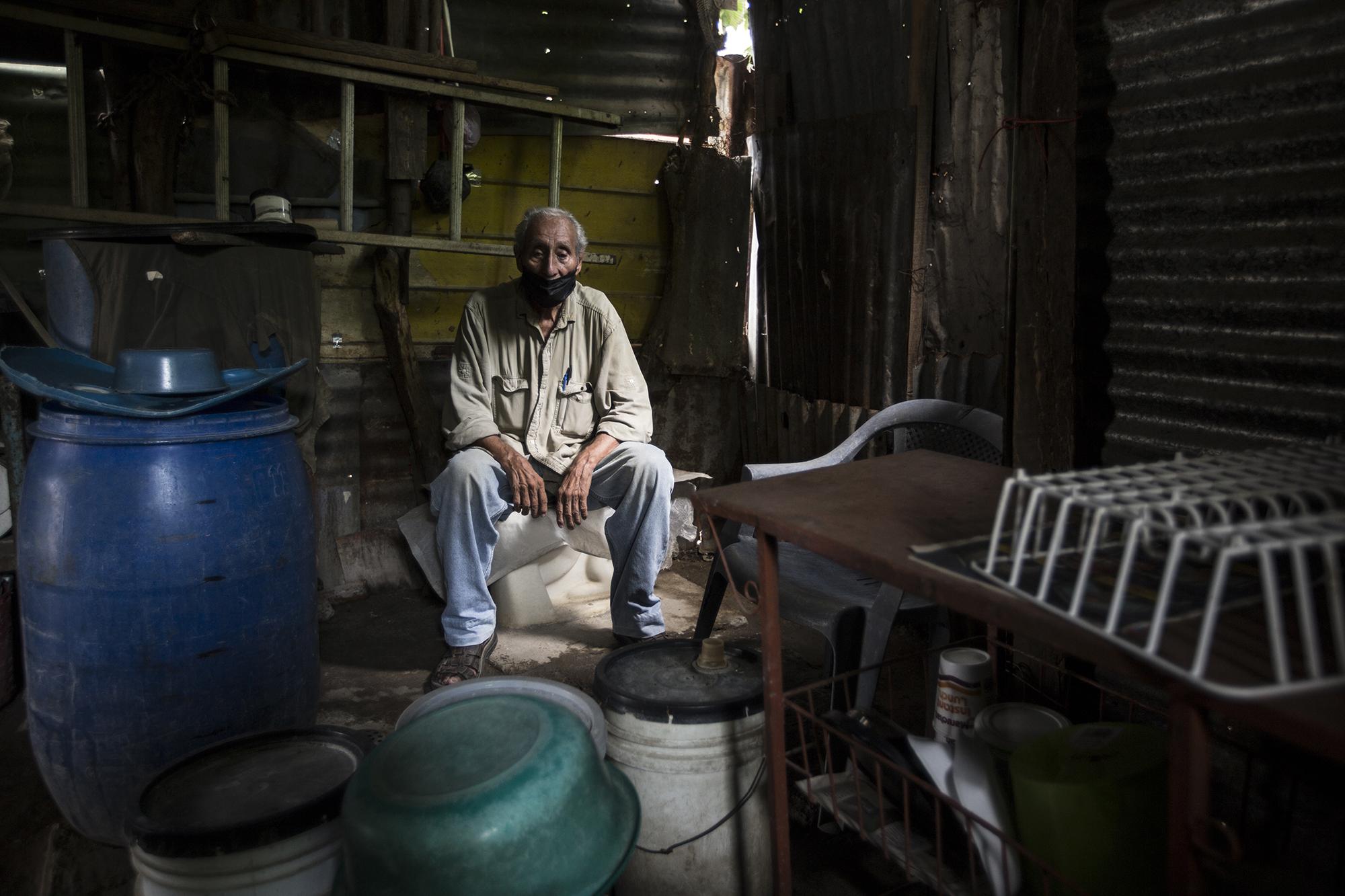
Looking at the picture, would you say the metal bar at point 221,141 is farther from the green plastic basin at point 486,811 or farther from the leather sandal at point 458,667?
the green plastic basin at point 486,811

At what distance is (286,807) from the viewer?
1.42m

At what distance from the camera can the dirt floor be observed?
2021 millimetres

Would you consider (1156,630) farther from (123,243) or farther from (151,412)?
(123,243)

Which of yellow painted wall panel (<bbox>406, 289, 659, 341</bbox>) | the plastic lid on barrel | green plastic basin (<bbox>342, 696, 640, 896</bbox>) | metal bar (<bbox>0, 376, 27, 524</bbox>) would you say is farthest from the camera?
yellow painted wall panel (<bbox>406, 289, 659, 341</bbox>)

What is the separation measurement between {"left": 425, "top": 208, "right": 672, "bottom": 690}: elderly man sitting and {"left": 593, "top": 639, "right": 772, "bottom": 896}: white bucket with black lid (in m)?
1.39

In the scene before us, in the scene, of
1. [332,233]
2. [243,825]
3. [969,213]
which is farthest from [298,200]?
[243,825]

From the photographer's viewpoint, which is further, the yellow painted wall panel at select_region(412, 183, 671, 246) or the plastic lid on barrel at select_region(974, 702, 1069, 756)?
the yellow painted wall panel at select_region(412, 183, 671, 246)

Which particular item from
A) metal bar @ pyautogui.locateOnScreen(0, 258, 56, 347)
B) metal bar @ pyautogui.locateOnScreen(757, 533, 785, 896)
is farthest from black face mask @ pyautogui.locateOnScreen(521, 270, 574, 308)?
metal bar @ pyautogui.locateOnScreen(757, 533, 785, 896)

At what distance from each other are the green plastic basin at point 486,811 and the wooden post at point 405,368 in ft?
9.09

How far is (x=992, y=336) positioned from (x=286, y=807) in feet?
8.46

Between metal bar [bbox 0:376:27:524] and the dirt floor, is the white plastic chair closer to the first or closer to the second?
the dirt floor

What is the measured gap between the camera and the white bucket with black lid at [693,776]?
1721 millimetres

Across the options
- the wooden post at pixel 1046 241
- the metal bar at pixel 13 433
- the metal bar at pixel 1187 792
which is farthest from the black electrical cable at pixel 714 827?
the metal bar at pixel 13 433

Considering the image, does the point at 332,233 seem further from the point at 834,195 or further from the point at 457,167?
the point at 834,195
